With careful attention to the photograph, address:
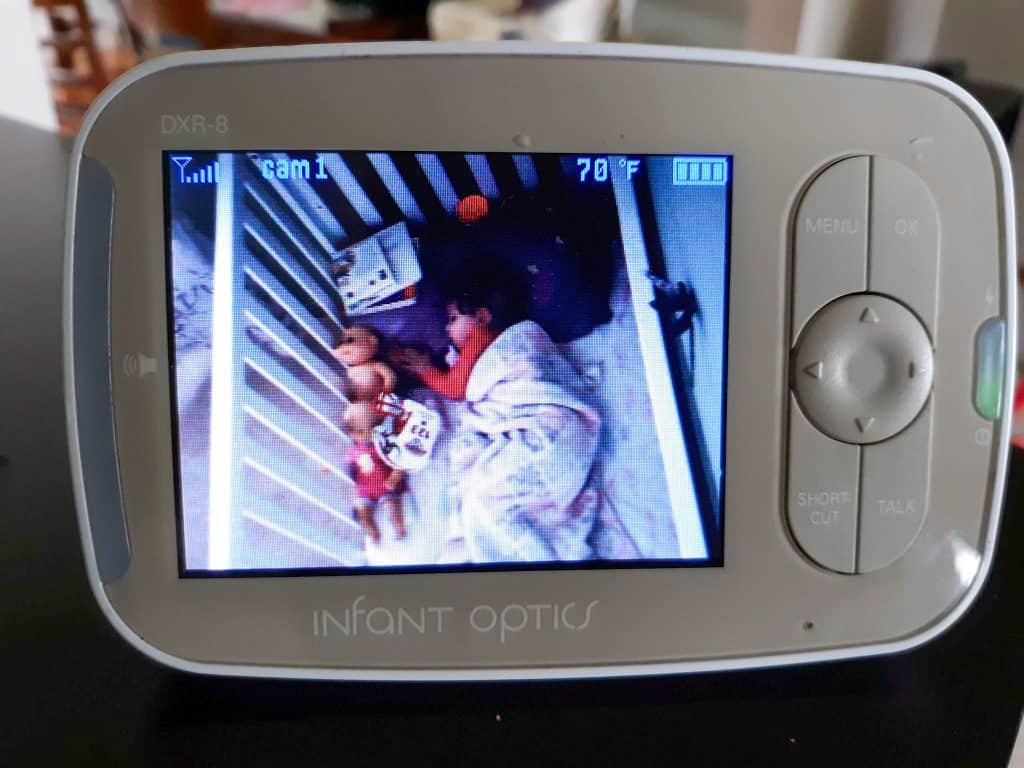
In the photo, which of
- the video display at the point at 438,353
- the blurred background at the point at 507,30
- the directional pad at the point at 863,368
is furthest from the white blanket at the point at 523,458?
the blurred background at the point at 507,30

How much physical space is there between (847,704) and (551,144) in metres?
0.29

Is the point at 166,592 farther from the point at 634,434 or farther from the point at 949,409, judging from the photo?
the point at 949,409

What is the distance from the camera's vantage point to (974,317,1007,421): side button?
0.41 meters

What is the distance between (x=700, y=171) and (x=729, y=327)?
0.07 m

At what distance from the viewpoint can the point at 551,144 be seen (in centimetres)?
39

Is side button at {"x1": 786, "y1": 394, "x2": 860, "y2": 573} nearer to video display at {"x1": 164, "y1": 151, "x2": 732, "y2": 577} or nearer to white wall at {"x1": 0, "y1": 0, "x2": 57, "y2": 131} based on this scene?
video display at {"x1": 164, "y1": 151, "x2": 732, "y2": 577}

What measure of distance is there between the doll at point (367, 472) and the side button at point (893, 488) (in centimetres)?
21

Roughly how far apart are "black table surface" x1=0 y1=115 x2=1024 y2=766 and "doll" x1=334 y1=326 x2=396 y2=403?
5.5 inches

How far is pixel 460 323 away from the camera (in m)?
0.39

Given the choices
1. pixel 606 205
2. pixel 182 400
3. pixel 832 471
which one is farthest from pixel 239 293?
pixel 832 471

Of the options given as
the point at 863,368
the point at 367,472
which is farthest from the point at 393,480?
the point at 863,368

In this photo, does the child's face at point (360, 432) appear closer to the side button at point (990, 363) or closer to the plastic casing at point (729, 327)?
the plastic casing at point (729, 327)

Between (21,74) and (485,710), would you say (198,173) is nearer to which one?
(485,710)

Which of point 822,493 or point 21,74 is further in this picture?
point 21,74
